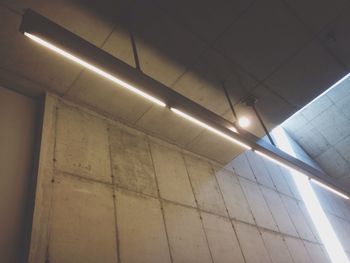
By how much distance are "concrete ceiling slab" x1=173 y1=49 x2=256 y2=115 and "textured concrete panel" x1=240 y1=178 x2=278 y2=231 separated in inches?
75.6

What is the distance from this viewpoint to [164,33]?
332 centimetres

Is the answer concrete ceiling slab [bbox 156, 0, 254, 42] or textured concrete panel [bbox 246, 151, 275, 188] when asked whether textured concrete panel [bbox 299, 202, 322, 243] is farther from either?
concrete ceiling slab [bbox 156, 0, 254, 42]

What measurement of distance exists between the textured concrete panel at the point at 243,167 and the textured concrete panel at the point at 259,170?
0.52 feet

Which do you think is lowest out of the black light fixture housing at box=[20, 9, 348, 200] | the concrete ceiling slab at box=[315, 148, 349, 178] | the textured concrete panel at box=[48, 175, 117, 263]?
the textured concrete panel at box=[48, 175, 117, 263]

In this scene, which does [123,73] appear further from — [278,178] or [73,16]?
[278,178]

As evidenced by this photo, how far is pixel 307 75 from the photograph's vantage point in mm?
4082

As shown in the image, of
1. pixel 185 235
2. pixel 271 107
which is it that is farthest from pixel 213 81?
pixel 185 235

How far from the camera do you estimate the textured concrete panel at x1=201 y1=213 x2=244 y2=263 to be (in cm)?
388

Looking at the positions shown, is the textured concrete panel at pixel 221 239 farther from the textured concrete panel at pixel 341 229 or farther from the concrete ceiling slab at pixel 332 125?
the concrete ceiling slab at pixel 332 125

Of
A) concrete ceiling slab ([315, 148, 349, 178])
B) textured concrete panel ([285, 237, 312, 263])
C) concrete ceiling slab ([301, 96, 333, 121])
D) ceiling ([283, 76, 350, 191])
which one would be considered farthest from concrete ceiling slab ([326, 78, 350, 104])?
textured concrete panel ([285, 237, 312, 263])

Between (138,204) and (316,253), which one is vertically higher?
(138,204)

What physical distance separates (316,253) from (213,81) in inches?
170

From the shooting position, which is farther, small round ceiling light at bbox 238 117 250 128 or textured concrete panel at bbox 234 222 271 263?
small round ceiling light at bbox 238 117 250 128

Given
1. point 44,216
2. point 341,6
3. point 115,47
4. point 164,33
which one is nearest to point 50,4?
point 115,47
